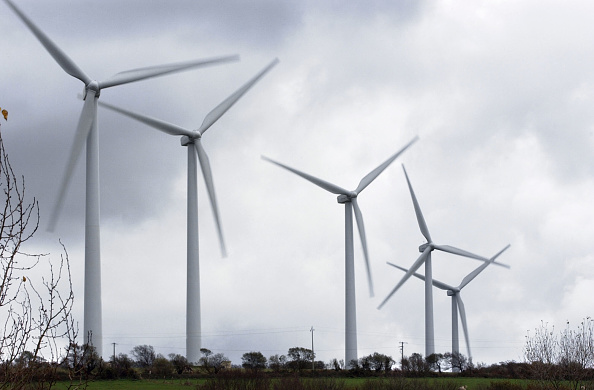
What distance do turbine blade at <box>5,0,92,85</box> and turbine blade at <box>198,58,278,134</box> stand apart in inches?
640

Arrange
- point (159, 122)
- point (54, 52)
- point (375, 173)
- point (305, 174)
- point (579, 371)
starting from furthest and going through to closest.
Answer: point (375, 173) → point (305, 174) → point (159, 122) → point (54, 52) → point (579, 371)

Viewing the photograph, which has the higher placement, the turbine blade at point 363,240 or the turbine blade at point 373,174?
the turbine blade at point 373,174

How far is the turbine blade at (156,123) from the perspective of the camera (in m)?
74.3

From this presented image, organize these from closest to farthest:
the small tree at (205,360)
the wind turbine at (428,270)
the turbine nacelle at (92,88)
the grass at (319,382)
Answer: the grass at (319,382), the turbine nacelle at (92,88), the small tree at (205,360), the wind turbine at (428,270)

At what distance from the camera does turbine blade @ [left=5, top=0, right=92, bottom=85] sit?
57.9 metres

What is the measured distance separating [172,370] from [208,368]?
20.0ft

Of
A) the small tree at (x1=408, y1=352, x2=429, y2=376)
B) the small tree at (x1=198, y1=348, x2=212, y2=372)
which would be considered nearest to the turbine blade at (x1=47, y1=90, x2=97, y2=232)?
the small tree at (x1=198, y1=348, x2=212, y2=372)

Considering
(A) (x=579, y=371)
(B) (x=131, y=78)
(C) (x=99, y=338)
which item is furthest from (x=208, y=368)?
(A) (x=579, y=371)

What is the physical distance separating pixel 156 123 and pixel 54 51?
1815 centimetres

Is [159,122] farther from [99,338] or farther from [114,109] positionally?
[99,338]

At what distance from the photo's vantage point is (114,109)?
7450cm

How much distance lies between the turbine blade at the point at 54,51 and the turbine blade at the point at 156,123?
7883 millimetres

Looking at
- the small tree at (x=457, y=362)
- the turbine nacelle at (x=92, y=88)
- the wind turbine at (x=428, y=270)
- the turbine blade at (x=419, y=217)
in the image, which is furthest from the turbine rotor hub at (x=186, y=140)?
the small tree at (x=457, y=362)

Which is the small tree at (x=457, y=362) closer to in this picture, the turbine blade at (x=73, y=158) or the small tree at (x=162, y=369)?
the small tree at (x=162, y=369)
